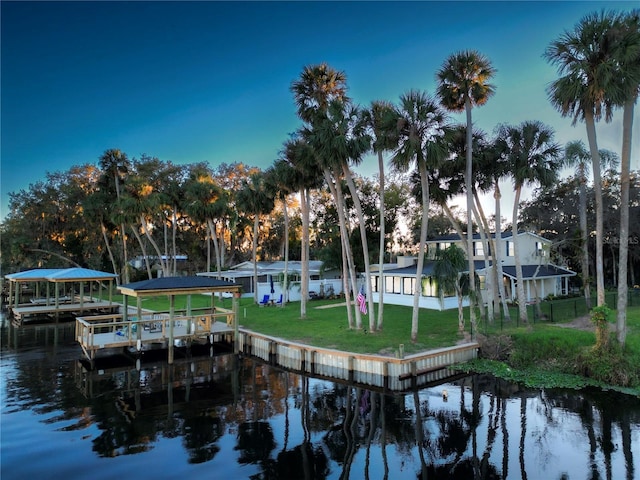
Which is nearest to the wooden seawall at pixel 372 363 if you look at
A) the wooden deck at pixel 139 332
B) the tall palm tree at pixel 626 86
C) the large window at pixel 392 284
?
the wooden deck at pixel 139 332

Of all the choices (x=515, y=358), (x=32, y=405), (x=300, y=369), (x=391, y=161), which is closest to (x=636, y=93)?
(x=391, y=161)

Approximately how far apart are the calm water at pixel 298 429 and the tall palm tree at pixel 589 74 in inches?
218

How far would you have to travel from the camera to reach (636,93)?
13.9 metres

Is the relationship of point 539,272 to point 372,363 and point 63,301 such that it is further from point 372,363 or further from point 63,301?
point 63,301

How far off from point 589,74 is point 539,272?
18912 mm

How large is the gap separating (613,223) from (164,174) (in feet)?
146

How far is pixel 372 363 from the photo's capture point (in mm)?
14523

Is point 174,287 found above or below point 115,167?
below

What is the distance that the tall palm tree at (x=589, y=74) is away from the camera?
13.5m

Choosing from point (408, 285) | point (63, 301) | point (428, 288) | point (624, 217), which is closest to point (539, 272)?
point (428, 288)

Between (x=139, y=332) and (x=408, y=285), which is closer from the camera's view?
(x=139, y=332)

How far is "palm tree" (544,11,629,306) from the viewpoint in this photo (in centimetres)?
1349

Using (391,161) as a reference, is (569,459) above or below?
below

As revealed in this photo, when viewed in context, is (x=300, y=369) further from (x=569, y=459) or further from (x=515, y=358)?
(x=569, y=459)
